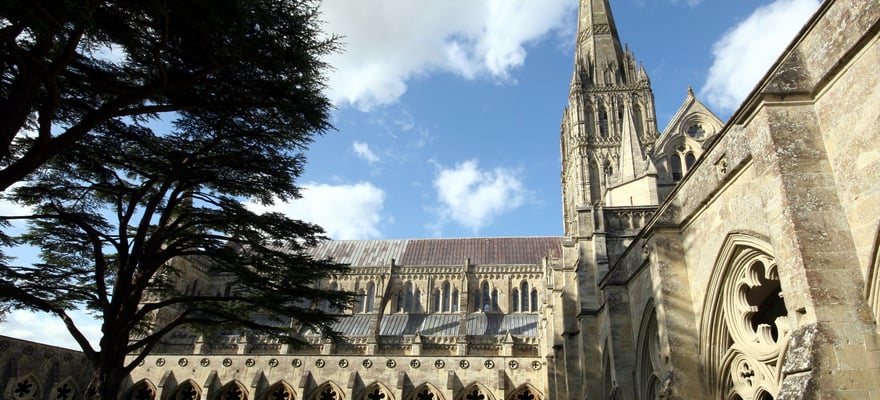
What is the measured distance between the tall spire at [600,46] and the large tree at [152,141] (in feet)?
94.1

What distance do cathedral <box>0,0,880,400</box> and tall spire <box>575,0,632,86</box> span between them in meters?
7.45

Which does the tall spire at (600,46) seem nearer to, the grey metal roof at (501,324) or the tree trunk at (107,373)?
the grey metal roof at (501,324)

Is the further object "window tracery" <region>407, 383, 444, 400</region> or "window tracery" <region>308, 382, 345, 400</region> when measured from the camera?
"window tracery" <region>308, 382, 345, 400</region>

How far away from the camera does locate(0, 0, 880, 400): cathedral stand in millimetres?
4590

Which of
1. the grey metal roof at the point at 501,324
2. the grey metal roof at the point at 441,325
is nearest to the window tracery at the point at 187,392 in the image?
the grey metal roof at the point at 441,325

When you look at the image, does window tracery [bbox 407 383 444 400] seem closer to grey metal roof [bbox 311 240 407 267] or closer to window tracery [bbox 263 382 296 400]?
window tracery [bbox 263 382 296 400]

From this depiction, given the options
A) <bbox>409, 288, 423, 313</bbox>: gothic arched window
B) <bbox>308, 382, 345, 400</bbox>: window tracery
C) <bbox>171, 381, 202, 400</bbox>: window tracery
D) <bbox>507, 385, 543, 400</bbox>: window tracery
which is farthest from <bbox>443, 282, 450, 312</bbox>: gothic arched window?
<bbox>171, 381, 202, 400</bbox>: window tracery

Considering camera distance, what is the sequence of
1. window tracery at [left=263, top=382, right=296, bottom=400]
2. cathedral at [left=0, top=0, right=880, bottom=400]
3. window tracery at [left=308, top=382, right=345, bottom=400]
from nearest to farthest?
cathedral at [left=0, top=0, right=880, bottom=400], window tracery at [left=308, top=382, right=345, bottom=400], window tracery at [left=263, top=382, right=296, bottom=400]

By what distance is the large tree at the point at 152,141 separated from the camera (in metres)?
7.04

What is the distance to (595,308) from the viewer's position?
48.9 ft

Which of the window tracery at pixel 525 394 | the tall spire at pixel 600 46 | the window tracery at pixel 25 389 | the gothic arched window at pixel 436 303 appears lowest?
the window tracery at pixel 25 389

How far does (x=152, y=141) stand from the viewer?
10578 mm

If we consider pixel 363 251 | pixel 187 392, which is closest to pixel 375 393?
pixel 187 392

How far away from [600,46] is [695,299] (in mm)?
32918
